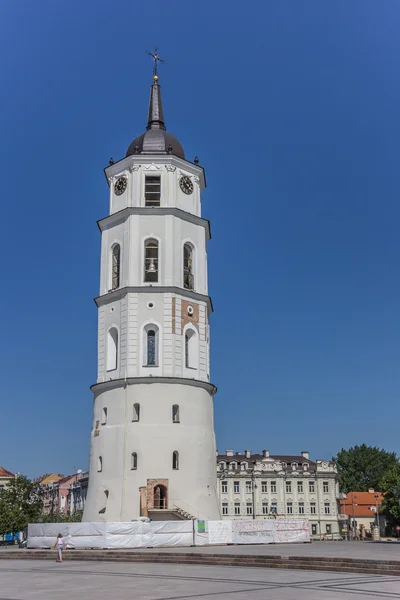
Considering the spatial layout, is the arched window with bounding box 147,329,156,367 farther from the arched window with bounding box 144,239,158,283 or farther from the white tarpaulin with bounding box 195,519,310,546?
the white tarpaulin with bounding box 195,519,310,546

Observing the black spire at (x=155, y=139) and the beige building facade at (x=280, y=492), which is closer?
the black spire at (x=155, y=139)

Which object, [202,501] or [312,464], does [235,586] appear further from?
[312,464]

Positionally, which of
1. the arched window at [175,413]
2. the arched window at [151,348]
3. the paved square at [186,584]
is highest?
the arched window at [151,348]

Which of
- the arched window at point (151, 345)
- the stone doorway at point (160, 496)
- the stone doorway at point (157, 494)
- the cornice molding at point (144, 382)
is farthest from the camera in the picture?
the arched window at point (151, 345)

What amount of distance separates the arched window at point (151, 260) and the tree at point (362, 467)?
8991 centimetres

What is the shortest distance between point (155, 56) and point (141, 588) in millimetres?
44344

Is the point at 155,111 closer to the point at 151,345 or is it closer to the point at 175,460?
the point at 151,345

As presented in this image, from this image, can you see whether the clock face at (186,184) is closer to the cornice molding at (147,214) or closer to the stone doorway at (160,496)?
the cornice molding at (147,214)

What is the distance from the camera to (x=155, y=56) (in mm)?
54531

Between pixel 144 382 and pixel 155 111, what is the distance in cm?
2140

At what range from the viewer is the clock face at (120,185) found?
49.0 metres

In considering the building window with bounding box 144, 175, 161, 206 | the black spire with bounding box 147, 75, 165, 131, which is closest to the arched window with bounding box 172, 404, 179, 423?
the building window with bounding box 144, 175, 161, 206

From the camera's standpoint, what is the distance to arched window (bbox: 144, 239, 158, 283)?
46.0 metres

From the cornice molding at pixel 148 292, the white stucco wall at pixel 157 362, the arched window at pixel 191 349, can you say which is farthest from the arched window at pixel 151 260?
the arched window at pixel 191 349
